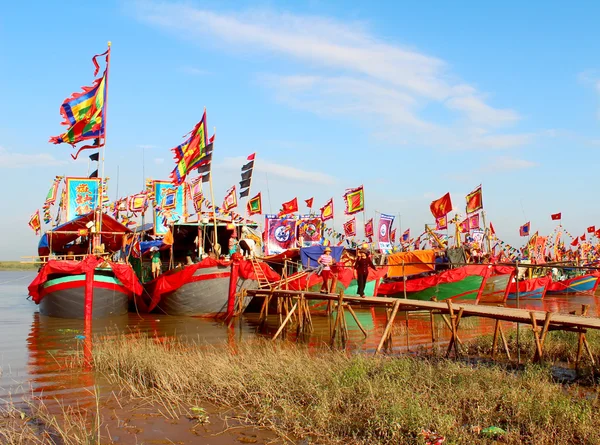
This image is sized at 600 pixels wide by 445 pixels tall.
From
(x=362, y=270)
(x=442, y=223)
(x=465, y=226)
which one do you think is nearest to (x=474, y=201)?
(x=442, y=223)

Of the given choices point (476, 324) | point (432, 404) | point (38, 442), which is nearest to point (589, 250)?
point (476, 324)

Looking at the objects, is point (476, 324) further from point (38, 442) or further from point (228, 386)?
point (38, 442)

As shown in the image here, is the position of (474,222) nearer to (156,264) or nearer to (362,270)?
(156,264)

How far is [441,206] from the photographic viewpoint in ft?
101

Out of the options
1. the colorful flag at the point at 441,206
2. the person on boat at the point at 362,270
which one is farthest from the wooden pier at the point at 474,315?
the colorful flag at the point at 441,206

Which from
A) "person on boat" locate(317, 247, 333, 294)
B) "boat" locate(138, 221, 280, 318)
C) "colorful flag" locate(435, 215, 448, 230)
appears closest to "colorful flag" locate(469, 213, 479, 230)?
"colorful flag" locate(435, 215, 448, 230)

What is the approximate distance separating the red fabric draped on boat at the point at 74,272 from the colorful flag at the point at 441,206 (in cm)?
1669

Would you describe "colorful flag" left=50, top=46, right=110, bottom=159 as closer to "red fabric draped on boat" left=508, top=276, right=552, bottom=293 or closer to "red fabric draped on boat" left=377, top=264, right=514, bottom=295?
"red fabric draped on boat" left=377, top=264, right=514, bottom=295

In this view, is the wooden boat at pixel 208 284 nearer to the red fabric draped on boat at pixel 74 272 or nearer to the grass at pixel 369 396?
the red fabric draped on boat at pixel 74 272

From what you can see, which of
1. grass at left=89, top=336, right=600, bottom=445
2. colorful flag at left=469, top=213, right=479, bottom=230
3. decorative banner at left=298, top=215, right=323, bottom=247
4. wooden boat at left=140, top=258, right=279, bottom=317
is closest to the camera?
grass at left=89, top=336, right=600, bottom=445

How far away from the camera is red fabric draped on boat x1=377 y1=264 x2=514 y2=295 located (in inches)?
1038

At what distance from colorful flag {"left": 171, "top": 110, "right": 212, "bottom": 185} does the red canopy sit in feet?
11.6

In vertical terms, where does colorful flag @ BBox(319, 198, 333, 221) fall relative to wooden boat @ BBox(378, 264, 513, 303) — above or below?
above

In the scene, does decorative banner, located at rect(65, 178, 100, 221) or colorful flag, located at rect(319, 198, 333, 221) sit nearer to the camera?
decorative banner, located at rect(65, 178, 100, 221)
